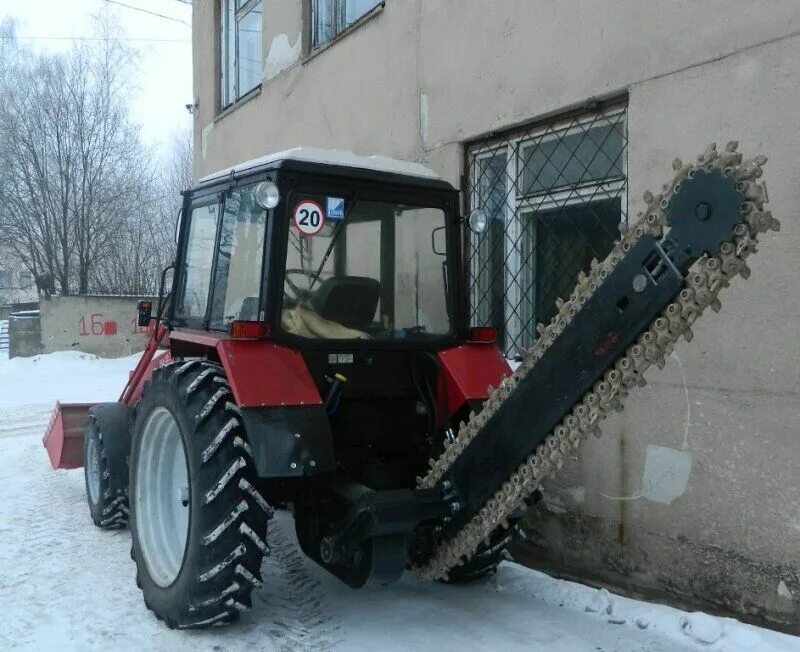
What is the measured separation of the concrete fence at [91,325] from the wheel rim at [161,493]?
12871mm

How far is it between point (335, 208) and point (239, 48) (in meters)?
6.82

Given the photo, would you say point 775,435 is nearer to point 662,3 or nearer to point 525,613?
point 525,613

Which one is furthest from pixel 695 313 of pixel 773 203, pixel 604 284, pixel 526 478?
pixel 773 203

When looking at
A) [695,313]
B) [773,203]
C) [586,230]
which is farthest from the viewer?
[586,230]

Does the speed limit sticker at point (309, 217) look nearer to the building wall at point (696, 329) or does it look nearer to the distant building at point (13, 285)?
the building wall at point (696, 329)

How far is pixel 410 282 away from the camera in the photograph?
13.0 ft

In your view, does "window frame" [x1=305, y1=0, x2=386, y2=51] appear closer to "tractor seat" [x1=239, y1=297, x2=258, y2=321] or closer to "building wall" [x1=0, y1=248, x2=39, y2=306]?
"tractor seat" [x1=239, y1=297, x2=258, y2=321]

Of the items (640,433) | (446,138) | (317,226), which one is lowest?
(640,433)

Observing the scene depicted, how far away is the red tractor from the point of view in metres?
2.50

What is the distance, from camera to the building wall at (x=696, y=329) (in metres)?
3.52

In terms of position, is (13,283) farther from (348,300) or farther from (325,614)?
(325,614)

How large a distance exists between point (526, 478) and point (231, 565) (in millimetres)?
1258

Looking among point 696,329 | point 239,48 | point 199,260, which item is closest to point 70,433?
point 199,260

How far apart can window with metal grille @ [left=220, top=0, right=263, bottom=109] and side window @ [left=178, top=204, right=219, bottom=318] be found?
5.04 m
